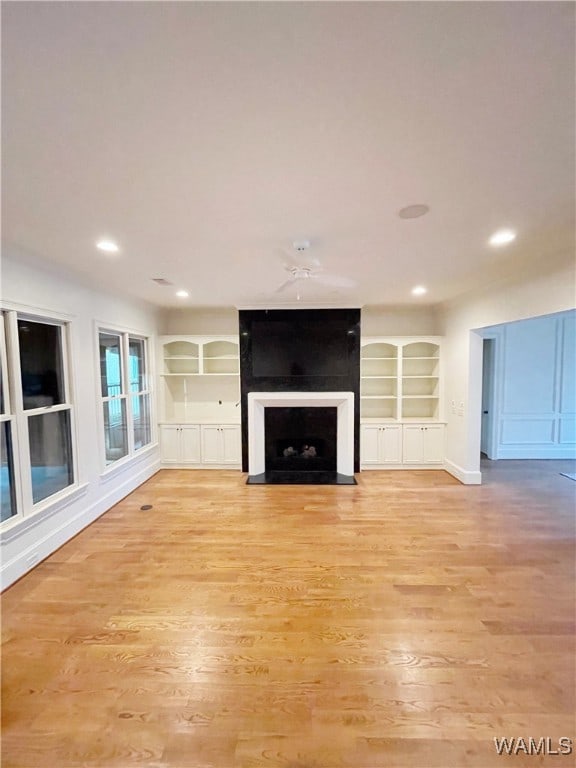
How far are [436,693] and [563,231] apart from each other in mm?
3086

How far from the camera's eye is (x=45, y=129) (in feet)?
4.24

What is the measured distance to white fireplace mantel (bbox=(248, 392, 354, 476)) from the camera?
516 centimetres

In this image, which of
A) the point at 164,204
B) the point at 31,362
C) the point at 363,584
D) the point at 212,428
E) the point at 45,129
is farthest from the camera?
the point at 212,428

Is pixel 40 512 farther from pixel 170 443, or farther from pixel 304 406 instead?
pixel 304 406

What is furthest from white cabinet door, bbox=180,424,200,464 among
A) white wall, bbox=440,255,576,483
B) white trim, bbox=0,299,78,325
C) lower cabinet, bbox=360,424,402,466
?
white wall, bbox=440,255,576,483

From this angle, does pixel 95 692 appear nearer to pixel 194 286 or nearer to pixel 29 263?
pixel 29 263

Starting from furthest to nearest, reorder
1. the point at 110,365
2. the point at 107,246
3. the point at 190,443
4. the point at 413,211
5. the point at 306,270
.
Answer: the point at 190,443
the point at 110,365
the point at 306,270
the point at 107,246
the point at 413,211

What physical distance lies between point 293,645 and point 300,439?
11.6 ft

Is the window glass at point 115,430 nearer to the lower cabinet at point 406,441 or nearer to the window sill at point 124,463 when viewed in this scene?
the window sill at point 124,463

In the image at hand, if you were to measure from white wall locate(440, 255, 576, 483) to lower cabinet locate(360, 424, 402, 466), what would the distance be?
826 mm

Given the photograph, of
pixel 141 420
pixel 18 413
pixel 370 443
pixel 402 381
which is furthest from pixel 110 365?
pixel 402 381

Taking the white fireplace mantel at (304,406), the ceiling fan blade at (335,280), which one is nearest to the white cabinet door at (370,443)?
the white fireplace mantel at (304,406)

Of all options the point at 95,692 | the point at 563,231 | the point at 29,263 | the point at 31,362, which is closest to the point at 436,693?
the point at 95,692

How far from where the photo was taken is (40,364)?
3.12 meters
